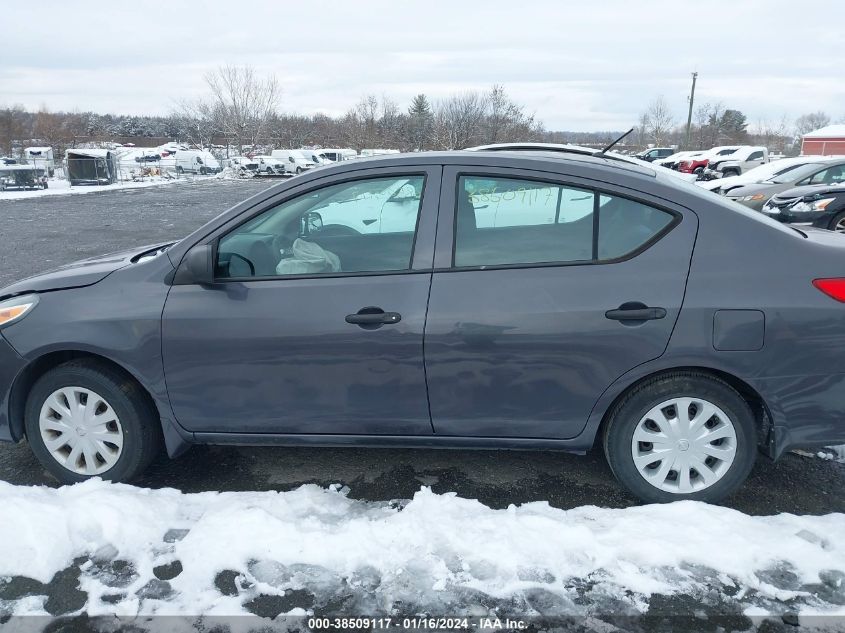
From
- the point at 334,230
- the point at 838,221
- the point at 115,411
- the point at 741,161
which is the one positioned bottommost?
the point at 115,411

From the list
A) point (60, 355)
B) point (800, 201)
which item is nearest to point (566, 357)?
point (60, 355)

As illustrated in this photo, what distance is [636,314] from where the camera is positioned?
2.89 m

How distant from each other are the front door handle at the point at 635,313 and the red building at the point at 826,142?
195ft

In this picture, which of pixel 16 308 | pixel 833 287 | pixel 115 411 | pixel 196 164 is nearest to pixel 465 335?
pixel 833 287

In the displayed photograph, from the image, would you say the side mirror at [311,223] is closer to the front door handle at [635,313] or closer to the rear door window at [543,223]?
the rear door window at [543,223]

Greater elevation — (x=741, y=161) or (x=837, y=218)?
(x=741, y=161)

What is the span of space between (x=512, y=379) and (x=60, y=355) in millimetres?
2321

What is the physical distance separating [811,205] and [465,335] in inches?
385

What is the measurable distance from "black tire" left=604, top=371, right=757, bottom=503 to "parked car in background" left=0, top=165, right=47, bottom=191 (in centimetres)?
3282

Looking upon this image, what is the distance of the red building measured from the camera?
2060 inches

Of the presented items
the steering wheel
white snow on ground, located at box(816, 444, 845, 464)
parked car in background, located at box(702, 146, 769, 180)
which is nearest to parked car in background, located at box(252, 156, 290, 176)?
parked car in background, located at box(702, 146, 769, 180)

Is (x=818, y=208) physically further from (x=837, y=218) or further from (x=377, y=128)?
(x=377, y=128)

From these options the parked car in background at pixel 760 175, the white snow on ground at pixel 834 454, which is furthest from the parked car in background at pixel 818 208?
the white snow on ground at pixel 834 454

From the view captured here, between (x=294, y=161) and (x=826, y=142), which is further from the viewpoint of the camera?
(x=826, y=142)
